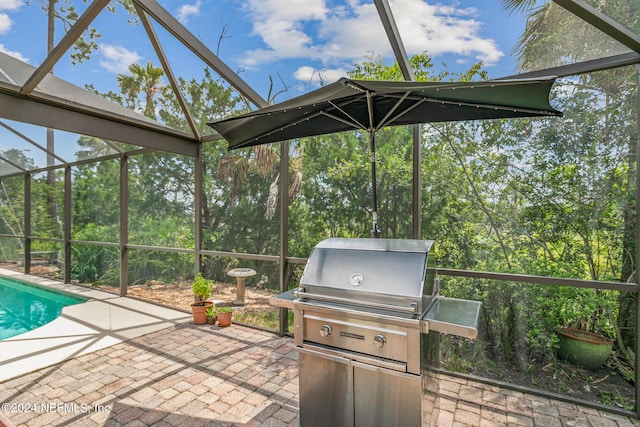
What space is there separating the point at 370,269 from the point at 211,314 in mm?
3489

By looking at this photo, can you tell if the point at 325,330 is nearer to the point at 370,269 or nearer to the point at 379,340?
the point at 379,340

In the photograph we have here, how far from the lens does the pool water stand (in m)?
5.43

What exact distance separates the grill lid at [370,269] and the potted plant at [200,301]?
121 inches

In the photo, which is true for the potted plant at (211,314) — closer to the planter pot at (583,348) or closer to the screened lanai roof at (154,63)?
the screened lanai roof at (154,63)

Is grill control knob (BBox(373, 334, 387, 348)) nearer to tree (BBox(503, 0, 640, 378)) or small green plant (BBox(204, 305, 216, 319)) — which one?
tree (BBox(503, 0, 640, 378))

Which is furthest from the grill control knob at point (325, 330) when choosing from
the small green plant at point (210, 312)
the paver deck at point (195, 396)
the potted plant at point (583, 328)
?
the small green plant at point (210, 312)

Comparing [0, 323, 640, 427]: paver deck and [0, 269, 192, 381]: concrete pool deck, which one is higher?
[0, 269, 192, 381]: concrete pool deck

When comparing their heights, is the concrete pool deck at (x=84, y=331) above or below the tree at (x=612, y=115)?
below

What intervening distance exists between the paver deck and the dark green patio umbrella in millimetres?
1752

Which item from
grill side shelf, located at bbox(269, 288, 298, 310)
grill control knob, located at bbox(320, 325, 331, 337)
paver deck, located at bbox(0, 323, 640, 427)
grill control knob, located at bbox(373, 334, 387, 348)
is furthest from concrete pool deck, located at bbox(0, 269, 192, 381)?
grill control knob, located at bbox(373, 334, 387, 348)

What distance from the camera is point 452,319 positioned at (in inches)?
79.4

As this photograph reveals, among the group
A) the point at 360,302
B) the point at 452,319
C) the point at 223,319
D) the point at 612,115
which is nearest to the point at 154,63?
the point at 223,319

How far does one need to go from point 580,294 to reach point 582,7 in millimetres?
2443

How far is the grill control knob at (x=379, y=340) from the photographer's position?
6.72ft
